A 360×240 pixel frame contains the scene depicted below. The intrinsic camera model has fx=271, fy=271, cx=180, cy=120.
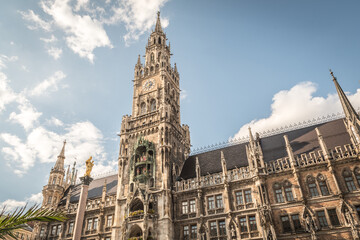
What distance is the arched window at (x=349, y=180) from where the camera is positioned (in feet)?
87.3

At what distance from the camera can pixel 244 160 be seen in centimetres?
3522

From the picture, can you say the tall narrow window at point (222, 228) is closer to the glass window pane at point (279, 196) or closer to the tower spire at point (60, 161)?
the glass window pane at point (279, 196)

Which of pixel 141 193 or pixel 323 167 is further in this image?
pixel 141 193

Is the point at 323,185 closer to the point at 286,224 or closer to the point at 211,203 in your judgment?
the point at 286,224

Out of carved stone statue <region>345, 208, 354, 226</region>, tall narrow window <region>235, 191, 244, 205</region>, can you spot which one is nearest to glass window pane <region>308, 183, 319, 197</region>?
carved stone statue <region>345, 208, 354, 226</region>

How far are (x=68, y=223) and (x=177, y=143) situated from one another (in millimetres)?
20132

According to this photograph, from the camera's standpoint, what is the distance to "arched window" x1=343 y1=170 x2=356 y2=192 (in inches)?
1048

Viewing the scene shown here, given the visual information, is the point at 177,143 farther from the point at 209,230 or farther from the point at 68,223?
the point at 68,223

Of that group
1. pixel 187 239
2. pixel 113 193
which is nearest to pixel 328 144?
pixel 187 239

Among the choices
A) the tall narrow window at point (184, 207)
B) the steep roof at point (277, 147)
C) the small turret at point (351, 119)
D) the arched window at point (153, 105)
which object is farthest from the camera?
the arched window at point (153, 105)

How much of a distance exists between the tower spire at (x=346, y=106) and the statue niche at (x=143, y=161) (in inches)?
955

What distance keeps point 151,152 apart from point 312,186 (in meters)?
20.4

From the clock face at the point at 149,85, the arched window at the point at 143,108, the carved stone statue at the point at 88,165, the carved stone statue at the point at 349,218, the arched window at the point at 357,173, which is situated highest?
the clock face at the point at 149,85

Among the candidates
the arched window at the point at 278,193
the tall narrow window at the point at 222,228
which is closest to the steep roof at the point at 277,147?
the arched window at the point at 278,193
